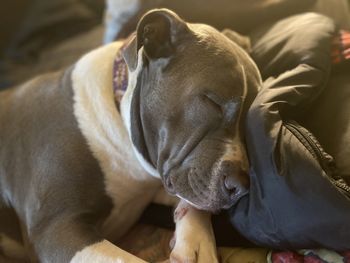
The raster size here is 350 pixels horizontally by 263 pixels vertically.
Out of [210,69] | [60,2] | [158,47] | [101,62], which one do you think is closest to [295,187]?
A: [210,69]

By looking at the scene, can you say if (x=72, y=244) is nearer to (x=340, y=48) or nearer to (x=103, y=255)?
(x=103, y=255)

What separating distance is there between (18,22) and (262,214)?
2.34 m

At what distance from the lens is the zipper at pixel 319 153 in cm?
116

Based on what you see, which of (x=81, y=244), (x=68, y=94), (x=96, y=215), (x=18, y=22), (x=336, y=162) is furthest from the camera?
(x=18, y=22)

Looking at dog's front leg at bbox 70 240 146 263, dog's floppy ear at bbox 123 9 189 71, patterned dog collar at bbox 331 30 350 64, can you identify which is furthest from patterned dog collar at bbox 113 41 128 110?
patterned dog collar at bbox 331 30 350 64

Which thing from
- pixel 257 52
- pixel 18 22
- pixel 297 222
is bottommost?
pixel 18 22

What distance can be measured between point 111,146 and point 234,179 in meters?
0.45

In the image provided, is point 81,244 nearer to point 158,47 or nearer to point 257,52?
point 158,47

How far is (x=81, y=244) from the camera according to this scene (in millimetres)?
1356

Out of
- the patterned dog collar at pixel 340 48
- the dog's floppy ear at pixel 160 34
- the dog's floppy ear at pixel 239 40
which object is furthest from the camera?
the dog's floppy ear at pixel 239 40

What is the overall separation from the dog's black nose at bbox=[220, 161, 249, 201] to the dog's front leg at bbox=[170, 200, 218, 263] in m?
0.15

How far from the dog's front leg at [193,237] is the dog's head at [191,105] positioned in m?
0.06

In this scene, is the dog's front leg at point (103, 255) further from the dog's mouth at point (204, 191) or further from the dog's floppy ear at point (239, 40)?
the dog's floppy ear at point (239, 40)

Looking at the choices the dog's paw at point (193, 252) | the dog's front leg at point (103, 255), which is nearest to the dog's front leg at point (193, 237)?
the dog's paw at point (193, 252)
